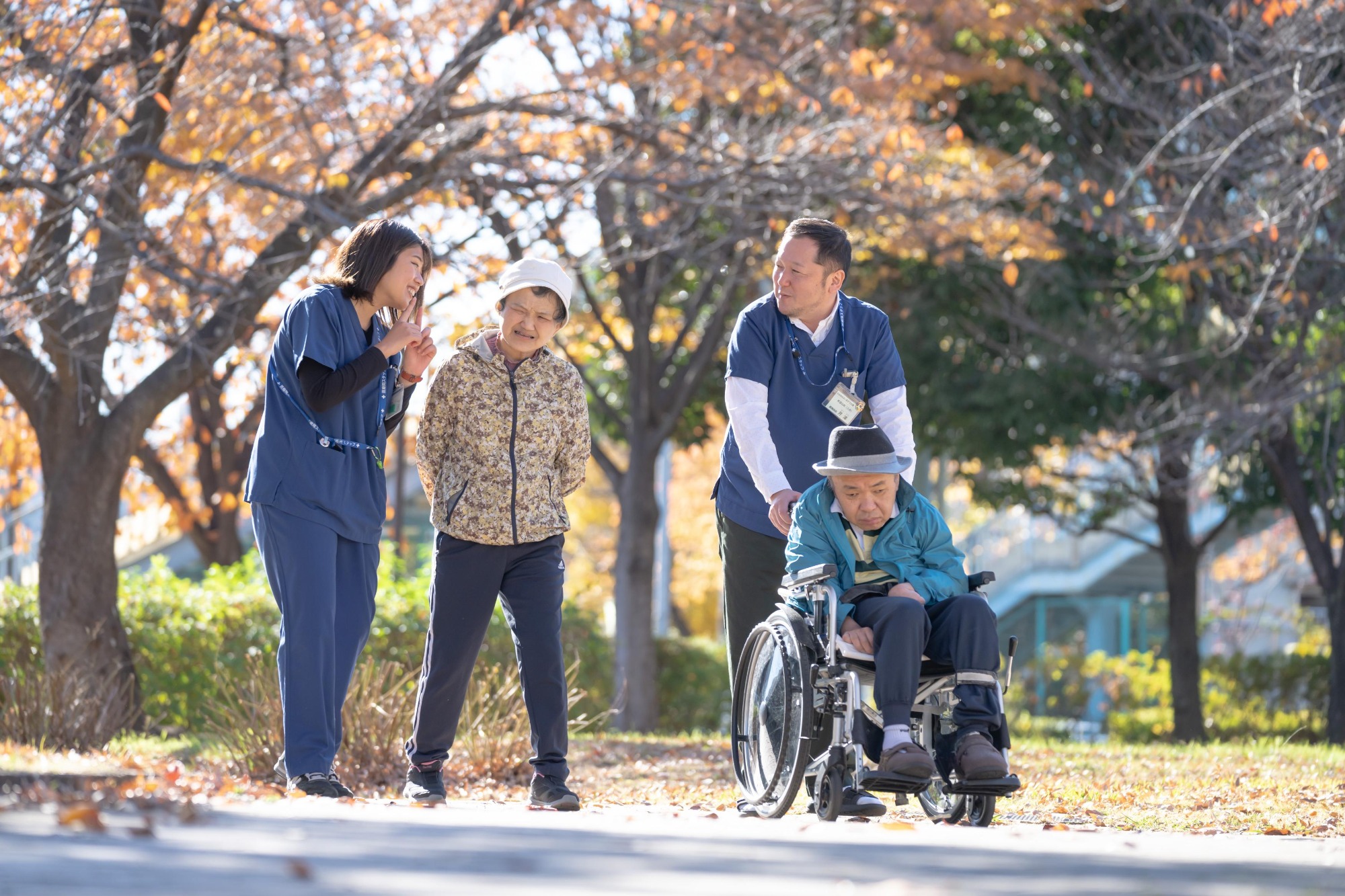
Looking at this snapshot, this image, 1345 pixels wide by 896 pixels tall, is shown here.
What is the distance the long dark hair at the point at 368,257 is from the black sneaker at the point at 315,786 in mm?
1448

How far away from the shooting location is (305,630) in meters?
4.58

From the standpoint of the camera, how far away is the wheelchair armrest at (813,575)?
168 inches

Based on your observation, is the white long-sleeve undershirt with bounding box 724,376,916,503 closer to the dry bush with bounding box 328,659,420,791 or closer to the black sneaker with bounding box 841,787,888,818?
the black sneaker with bounding box 841,787,888,818

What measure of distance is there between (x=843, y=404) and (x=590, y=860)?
9.43ft

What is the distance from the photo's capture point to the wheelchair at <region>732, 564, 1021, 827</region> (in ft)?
13.6

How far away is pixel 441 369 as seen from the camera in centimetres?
502

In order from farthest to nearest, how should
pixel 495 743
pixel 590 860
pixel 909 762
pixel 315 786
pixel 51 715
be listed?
pixel 51 715 → pixel 495 743 → pixel 315 786 → pixel 909 762 → pixel 590 860

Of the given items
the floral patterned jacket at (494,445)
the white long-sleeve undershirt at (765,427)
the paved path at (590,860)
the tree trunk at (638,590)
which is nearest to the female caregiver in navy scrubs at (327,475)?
the floral patterned jacket at (494,445)

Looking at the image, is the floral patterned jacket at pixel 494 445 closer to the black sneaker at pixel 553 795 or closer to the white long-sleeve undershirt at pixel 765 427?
the white long-sleeve undershirt at pixel 765 427

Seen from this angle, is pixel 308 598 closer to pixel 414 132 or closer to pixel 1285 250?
pixel 414 132

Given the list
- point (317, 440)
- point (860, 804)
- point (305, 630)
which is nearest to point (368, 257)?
point (317, 440)

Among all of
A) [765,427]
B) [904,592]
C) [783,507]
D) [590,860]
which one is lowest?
[590,860]

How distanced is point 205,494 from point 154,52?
8.51 meters

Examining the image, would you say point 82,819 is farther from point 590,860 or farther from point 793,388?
point 793,388
